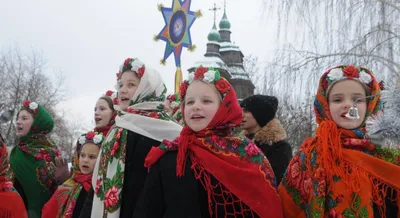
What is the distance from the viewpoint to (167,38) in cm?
878

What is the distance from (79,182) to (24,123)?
65.0 inches

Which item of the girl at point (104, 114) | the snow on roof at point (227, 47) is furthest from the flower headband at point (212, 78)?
the snow on roof at point (227, 47)

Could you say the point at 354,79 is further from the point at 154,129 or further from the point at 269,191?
the point at 154,129

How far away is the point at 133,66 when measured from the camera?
3893mm

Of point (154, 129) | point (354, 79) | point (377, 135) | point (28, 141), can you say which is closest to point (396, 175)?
point (377, 135)

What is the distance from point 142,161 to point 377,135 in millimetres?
1845

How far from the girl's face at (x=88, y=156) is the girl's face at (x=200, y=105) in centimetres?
182

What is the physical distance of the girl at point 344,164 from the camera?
2748 mm

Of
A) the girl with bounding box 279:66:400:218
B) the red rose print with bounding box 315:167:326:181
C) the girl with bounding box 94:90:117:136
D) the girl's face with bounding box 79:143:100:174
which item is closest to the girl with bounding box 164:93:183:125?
the girl with bounding box 94:90:117:136

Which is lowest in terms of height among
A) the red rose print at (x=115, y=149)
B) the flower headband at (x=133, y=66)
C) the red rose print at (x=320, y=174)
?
the red rose print at (x=320, y=174)

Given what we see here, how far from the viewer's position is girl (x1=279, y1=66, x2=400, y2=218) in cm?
275

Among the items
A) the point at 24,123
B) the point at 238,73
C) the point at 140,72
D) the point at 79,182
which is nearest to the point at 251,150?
the point at 140,72

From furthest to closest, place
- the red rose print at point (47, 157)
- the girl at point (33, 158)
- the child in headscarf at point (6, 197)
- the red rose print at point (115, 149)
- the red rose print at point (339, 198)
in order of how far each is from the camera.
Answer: the red rose print at point (47, 157) → the girl at point (33, 158) → the child in headscarf at point (6, 197) → the red rose print at point (115, 149) → the red rose print at point (339, 198)

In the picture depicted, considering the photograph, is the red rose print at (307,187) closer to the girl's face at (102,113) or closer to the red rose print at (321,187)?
the red rose print at (321,187)
